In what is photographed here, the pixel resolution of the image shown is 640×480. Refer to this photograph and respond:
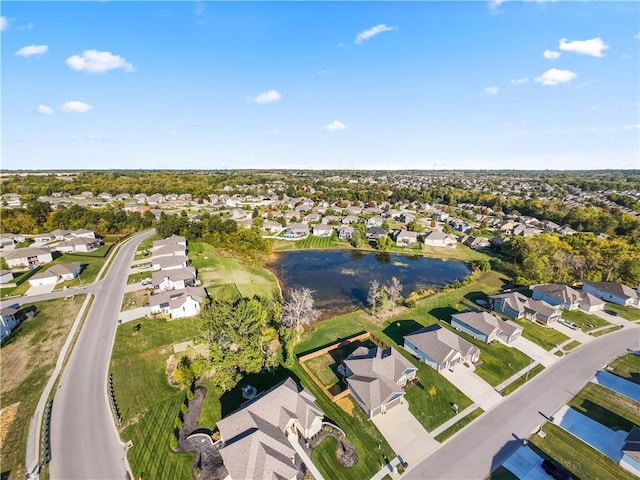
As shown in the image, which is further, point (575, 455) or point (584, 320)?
point (584, 320)

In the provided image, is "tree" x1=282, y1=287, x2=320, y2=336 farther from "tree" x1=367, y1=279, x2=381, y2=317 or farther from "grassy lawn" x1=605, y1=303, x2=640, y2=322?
"grassy lawn" x1=605, y1=303, x2=640, y2=322

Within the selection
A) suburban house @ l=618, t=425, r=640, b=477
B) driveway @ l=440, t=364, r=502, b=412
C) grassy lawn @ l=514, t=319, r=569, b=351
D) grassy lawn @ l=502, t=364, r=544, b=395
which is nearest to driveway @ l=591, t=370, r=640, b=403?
grassy lawn @ l=502, t=364, r=544, b=395

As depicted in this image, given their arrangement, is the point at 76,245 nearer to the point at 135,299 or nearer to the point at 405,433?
the point at 135,299

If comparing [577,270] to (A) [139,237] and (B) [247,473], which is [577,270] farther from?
(A) [139,237]

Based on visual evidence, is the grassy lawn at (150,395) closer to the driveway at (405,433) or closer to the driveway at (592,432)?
the driveway at (405,433)

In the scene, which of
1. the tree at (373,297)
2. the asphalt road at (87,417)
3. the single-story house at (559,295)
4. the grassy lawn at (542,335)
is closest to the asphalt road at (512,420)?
the grassy lawn at (542,335)

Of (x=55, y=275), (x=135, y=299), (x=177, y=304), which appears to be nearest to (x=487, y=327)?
(x=177, y=304)

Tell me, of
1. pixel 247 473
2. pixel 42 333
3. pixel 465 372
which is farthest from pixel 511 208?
pixel 42 333
